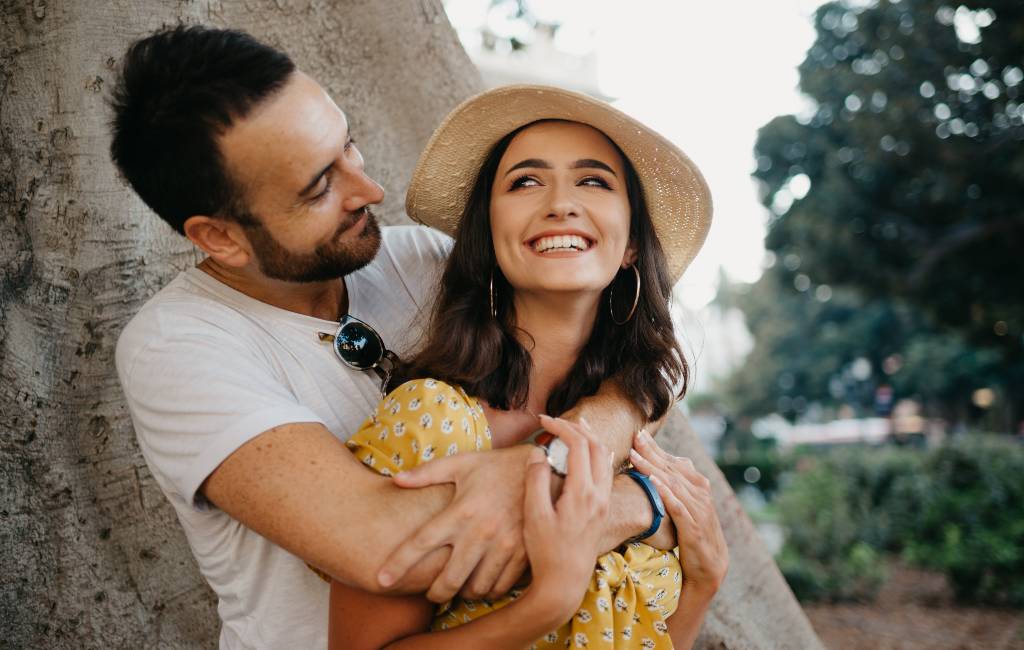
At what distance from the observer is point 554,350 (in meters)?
2.62

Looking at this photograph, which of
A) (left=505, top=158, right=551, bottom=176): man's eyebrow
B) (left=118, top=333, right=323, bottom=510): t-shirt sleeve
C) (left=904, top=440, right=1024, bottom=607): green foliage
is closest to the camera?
(left=118, top=333, right=323, bottom=510): t-shirt sleeve

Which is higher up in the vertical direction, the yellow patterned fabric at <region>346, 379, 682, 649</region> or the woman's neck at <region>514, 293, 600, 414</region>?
the woman's neck at <region>514, 293, 600, 414</region>

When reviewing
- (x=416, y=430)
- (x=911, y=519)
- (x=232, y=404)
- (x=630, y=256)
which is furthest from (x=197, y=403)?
(x=911, y=519)

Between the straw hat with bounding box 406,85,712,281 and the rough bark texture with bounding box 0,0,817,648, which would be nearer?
the straw hat with bounding box 406,85,712,281

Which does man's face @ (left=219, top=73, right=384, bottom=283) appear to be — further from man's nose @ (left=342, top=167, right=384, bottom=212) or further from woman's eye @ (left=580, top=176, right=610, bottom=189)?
woman's eye @ (left=580, top=176, right=610, bottom=189)

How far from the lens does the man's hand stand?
69.7 inches

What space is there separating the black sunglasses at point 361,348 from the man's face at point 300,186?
0.16 m

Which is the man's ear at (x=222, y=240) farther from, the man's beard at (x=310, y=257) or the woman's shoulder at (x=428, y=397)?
the woman's shoulder at (x=428, y=397)

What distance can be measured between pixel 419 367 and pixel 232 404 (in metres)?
0.61

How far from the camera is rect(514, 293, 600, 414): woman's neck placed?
255 cm

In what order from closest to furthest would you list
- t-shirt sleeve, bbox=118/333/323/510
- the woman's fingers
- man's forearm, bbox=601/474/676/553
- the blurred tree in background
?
t-shirt sleeve, bbox=118/333/323/510 → man's forearm, bbox=601/474/676/553 → the woman's fingers → the blurred tree in background

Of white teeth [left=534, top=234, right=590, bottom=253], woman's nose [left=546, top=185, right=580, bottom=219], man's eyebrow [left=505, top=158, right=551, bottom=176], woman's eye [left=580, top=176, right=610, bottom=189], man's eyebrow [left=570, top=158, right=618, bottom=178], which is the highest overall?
man's eyebrow [left=570, top=158, right=618, bottom=178]

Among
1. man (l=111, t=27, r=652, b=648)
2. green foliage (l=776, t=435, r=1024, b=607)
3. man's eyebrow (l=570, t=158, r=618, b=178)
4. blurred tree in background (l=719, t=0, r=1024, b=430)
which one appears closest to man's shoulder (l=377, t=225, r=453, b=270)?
man (l=111, t=27, r=652, b=648)

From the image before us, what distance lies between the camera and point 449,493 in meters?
1.86
